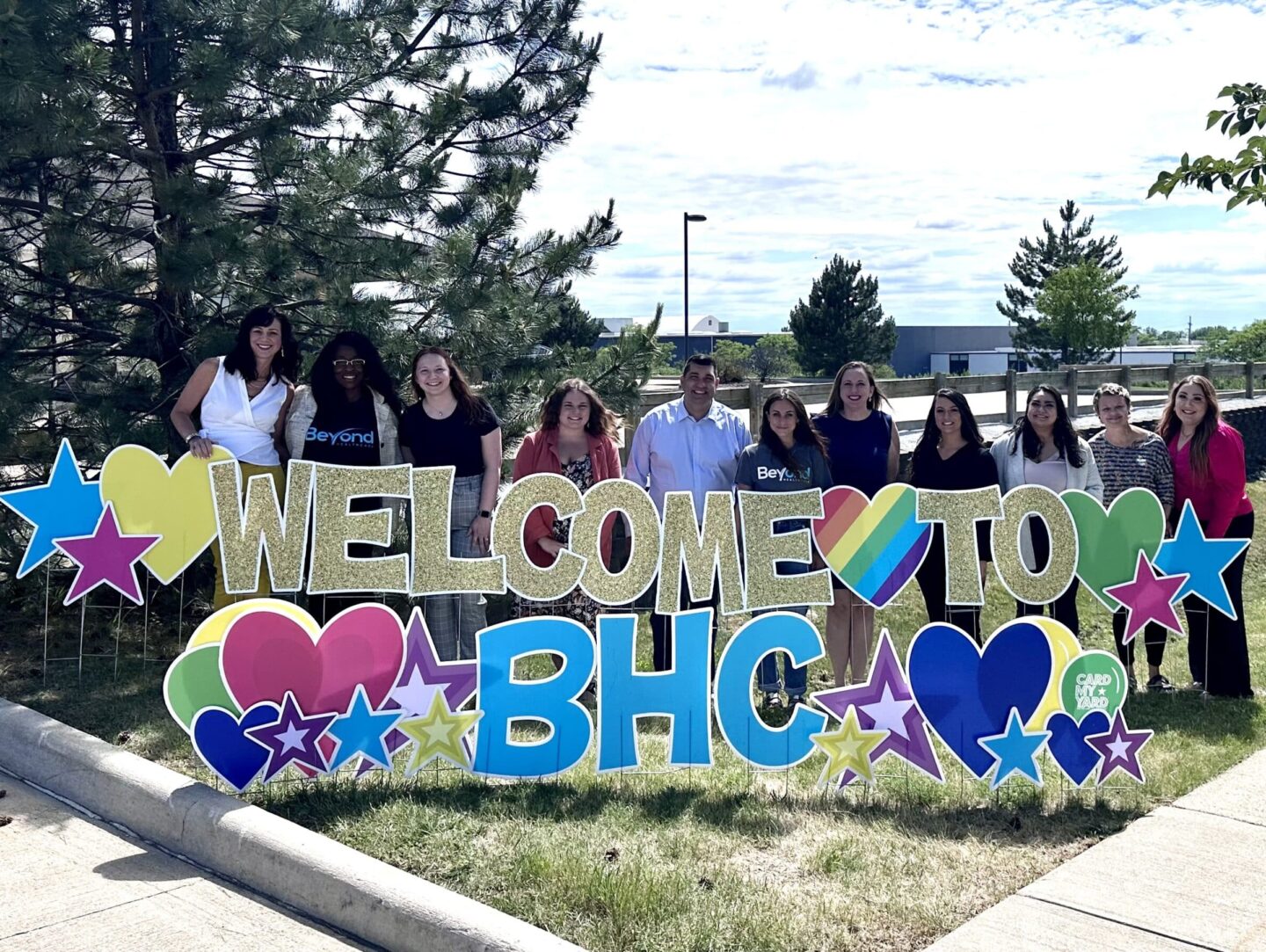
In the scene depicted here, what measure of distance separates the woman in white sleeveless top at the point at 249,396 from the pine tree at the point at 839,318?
4190 centimetres

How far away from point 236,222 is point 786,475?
2956 millimetres

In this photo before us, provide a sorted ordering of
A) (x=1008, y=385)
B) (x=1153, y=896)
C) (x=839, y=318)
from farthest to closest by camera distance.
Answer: (x=839, y=318), (x=1008, y=385), (x=1153, y=896)

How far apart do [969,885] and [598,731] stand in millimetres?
1466

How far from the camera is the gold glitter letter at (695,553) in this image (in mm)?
4672

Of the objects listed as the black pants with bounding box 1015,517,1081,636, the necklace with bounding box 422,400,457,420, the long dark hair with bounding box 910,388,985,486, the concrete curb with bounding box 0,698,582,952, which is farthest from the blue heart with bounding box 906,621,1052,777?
the necklace with bounding box 422,400,457,420

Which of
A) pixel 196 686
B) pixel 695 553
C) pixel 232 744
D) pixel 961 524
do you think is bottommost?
pixel 232 744

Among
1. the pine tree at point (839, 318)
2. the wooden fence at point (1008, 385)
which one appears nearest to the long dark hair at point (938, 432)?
the wooden fence at point (1008, 385)

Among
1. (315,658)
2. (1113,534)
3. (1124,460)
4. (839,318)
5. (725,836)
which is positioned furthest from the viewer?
(839,318)

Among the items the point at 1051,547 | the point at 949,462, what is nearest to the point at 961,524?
the point at 1051,547

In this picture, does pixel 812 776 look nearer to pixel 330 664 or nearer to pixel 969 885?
pixel 969 885

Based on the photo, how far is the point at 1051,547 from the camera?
4684 millimetres

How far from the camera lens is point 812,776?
4.65 metres

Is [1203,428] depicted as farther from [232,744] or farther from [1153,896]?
[232,744]

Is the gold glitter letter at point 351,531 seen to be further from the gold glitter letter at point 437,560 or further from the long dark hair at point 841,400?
the long dark hair at point 841,400
